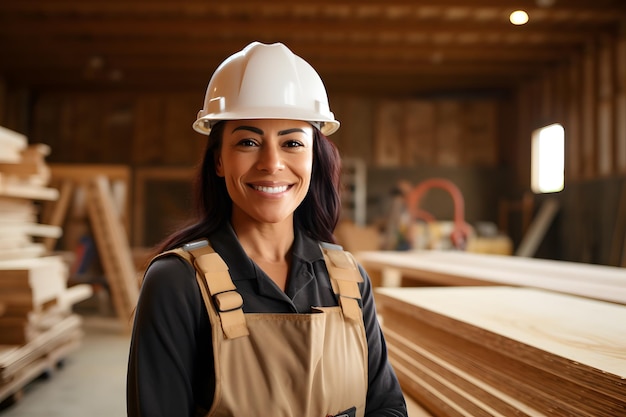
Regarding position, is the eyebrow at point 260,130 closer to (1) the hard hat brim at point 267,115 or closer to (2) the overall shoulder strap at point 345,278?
(1) the hard hat brim at point 267,115

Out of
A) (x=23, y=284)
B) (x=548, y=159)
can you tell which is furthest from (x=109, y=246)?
(x=548, y=159)

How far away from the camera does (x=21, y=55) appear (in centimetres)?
1176

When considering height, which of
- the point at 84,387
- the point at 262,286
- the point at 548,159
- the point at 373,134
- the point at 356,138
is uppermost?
the point at 373,134

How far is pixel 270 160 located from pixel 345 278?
1.60 feet

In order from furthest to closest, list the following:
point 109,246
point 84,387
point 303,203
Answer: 1. point 109,246
2. point 84,387
3. point 303,203

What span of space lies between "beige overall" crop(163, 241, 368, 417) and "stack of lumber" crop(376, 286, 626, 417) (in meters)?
0.50

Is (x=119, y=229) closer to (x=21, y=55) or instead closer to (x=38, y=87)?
(x=21, y=55)

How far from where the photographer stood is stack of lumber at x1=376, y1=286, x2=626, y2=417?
1542 mm

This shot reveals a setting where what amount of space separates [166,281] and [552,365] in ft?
3.81

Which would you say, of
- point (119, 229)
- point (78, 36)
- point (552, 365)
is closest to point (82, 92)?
point (78, 36)

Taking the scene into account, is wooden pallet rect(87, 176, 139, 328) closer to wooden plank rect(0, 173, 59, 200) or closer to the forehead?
wooden plank rect(0, 173, 59, 200)

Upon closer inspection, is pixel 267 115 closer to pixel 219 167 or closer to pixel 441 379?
pixel 219 167

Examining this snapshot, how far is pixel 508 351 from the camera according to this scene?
1.84m

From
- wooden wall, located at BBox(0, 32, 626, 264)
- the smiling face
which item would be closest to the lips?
the smiling face
